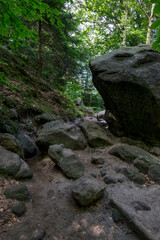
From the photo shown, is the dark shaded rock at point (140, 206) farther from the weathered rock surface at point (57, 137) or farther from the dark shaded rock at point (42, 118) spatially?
the dark shaded rock at point (42, 118)

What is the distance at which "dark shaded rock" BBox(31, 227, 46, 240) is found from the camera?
→ 2698mm

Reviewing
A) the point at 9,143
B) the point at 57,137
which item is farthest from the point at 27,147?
the point at 57,137

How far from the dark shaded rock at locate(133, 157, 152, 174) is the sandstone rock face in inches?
68.0

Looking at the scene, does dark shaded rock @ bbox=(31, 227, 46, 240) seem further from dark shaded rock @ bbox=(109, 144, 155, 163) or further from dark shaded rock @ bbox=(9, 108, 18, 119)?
dark shaded rock @ bbox=(9, 108, 18, 119)

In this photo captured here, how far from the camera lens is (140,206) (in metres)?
3.63

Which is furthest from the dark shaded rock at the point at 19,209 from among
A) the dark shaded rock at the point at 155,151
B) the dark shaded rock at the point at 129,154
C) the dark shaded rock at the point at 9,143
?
the dark shaded rock at the point at 155,151

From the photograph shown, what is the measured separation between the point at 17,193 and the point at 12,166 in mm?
794

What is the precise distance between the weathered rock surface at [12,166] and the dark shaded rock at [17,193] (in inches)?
19.3

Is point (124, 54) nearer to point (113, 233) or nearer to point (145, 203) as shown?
point (145, 203)

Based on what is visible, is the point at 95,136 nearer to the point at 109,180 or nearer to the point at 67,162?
the point at 67,162

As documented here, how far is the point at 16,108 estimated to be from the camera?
657 cm

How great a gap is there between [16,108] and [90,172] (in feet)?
14.4

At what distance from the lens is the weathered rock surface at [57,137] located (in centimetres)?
578

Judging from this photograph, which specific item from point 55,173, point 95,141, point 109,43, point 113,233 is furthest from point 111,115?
point 109,43
